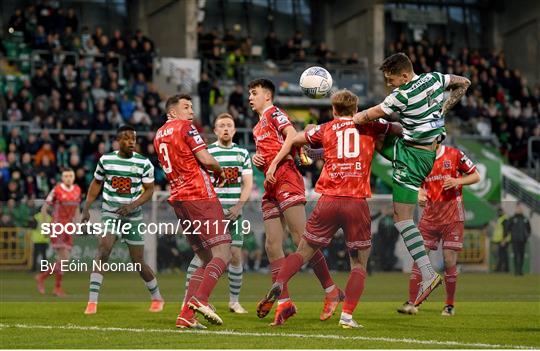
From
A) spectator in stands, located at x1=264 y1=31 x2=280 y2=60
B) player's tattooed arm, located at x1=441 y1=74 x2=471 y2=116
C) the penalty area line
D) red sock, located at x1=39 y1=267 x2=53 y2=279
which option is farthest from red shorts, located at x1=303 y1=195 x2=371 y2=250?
spectator in stands, located at x1=264 y1=31 x2=280 y2=60

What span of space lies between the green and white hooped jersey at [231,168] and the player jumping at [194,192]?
233cm

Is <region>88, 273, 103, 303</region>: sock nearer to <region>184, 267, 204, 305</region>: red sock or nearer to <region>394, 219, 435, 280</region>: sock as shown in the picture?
<region>184, 267, 204, 305</region>: red sock

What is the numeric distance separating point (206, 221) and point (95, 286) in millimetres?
2904

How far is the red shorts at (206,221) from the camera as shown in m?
11.5

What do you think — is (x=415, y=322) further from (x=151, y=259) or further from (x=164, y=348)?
(x=151, y=259)

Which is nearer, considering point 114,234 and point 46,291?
point 114,234

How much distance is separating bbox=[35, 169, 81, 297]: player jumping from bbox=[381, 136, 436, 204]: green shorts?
6.96 m

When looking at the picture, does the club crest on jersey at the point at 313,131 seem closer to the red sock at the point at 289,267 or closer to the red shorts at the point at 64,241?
the red sock at the point at 289,267

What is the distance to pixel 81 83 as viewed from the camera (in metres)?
30.0

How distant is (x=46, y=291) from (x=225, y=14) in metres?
26.1

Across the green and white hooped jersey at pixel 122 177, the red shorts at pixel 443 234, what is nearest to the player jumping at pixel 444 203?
the red shorts at pixel 443 234

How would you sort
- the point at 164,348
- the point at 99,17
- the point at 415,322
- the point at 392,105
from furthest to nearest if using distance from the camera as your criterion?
the point at 99,17, the point at 415,322, the point at 392,105, the point at 164,348

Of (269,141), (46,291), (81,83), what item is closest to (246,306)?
(269,141)

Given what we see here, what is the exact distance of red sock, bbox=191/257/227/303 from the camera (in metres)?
11.2
